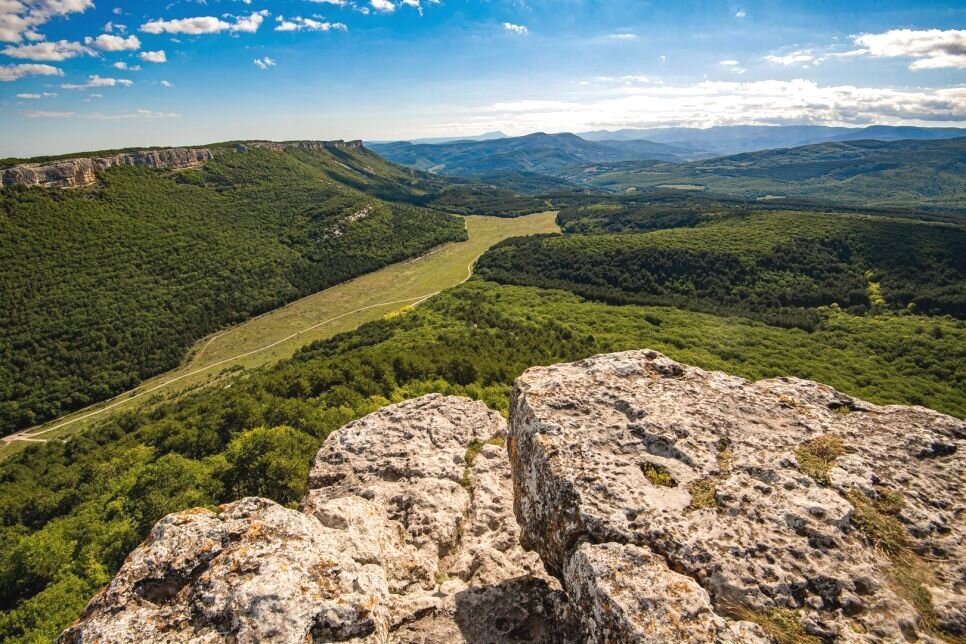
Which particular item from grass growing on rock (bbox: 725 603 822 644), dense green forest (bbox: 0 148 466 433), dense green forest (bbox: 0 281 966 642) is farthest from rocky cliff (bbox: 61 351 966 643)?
dense green forest (bbox: 0 148 466 433)

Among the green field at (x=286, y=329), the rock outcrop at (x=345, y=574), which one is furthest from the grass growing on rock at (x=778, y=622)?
the green field at (x=286, y=329)

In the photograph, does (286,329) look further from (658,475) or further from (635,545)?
(635,545)

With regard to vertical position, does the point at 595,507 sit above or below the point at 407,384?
above

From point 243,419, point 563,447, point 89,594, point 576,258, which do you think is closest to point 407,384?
point 243,419

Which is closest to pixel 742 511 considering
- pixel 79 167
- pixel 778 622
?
pixel 778 622

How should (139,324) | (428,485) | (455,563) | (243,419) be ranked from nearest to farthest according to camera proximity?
(455,563) → (428,485) → (243,419) → (139,324)

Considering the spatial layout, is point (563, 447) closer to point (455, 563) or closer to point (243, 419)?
point (455, 563)
